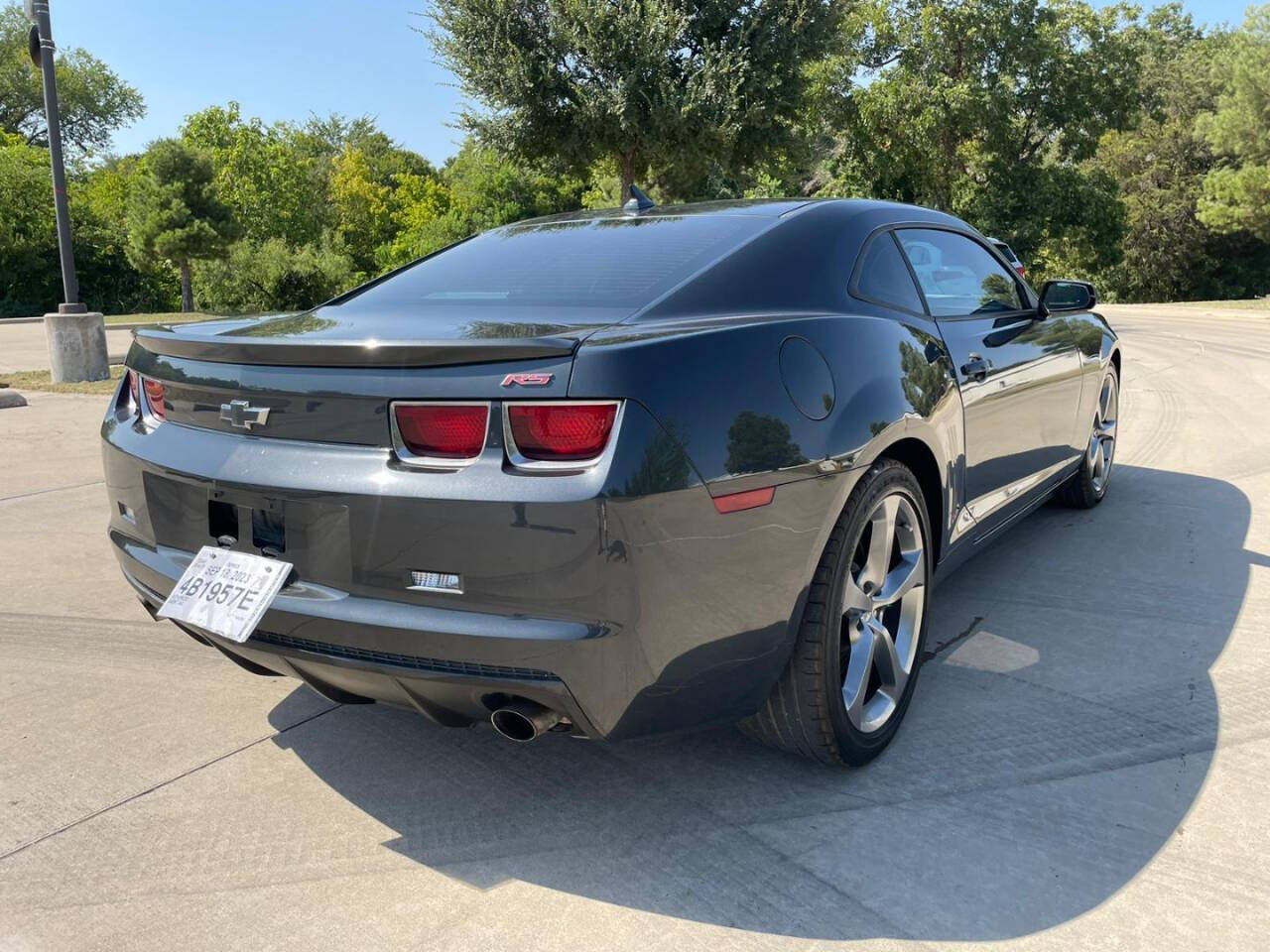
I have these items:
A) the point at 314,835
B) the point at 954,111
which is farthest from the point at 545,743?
the point at 954,111

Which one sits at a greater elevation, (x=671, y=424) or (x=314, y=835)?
(x=671, y=424)

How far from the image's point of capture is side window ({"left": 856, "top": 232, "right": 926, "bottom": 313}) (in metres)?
3.02

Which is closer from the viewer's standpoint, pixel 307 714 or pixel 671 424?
pixel 671 424

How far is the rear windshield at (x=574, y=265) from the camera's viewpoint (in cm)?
269

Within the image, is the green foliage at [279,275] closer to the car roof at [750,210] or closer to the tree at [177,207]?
the tree at [177,207]

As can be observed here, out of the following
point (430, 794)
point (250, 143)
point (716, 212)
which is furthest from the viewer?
point (250, 143)

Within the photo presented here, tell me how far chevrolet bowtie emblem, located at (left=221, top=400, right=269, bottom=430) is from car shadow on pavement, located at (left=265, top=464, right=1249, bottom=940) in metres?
0.98

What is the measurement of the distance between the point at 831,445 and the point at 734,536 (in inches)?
15.8

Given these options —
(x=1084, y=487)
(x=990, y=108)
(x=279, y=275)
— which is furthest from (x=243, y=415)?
(x=279, y=275)

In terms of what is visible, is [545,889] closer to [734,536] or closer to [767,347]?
[734,536]

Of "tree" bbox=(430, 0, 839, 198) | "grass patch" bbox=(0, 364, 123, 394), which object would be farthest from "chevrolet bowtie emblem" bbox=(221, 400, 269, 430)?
"tree" bbox=(430, 0, 839, 198)

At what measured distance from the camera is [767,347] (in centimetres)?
236

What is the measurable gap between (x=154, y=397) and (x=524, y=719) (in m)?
1.39

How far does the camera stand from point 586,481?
1995mm
